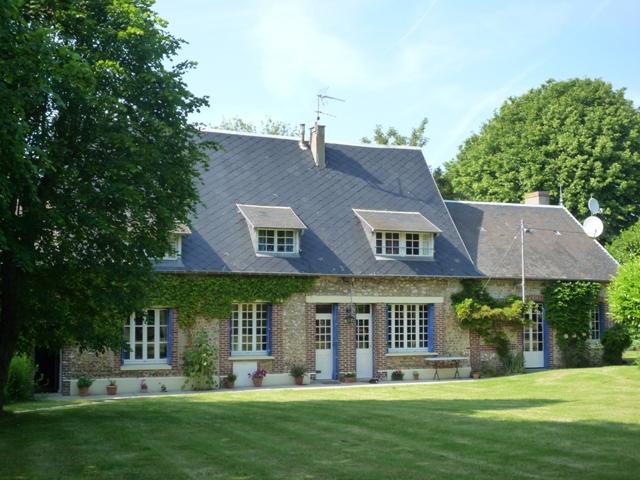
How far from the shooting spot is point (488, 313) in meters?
26.0

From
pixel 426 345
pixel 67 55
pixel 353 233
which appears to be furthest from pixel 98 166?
pixel 426 345

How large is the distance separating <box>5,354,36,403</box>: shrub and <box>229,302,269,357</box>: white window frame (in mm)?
6000

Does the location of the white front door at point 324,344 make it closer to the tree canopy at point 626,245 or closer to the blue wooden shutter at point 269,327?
the blue wooden shutter at point 269,327

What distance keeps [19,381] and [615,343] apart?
19.6 meters

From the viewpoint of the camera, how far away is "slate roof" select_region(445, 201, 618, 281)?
27656 millimetres

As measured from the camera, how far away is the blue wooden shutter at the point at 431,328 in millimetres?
26125

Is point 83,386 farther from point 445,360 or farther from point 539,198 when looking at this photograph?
point 539,198

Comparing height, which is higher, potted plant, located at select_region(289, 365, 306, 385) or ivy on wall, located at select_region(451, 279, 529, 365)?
ivy on wall, located at select_region(451, 279, 529, 365)

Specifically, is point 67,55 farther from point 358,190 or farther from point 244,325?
point 358,190

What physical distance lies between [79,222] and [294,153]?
48.8 ft

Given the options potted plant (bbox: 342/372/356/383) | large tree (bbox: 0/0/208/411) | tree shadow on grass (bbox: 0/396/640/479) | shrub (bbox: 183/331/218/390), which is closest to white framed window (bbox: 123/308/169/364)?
shrub (bbox: 183/331/218/390)

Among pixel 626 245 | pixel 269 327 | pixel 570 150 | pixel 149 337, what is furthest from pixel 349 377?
pixel 570 150

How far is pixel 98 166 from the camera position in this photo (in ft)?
46.5

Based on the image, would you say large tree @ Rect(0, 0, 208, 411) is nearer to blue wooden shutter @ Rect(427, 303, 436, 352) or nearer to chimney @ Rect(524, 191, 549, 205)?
blue wooden shutter @ Rect(427, 303, 436, 352)
